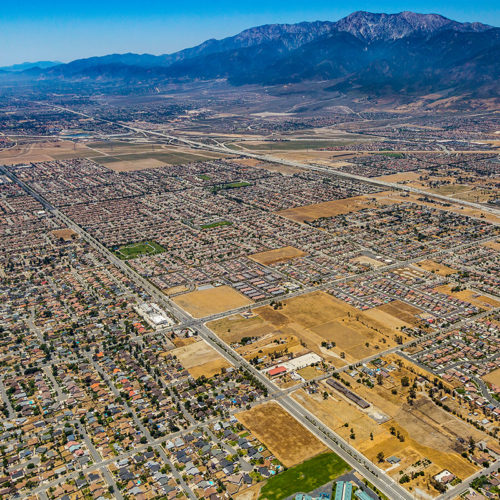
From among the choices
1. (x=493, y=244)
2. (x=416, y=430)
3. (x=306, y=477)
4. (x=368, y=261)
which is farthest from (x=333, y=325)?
(x=493, y=244)

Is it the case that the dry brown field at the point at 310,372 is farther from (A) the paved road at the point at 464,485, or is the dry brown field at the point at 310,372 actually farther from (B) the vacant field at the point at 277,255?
(B) the vacant field at the point at 277,255

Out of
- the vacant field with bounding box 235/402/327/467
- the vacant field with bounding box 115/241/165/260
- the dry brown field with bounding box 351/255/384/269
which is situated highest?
the vacant field with bounding box 115/241/165/260

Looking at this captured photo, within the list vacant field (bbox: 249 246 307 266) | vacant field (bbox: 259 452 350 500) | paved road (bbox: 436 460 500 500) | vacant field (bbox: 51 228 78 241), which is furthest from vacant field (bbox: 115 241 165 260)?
paved road (bbox: 436 460 500 500)

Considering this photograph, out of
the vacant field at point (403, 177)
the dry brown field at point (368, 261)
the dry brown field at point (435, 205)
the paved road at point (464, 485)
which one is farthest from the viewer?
the vacant field at point (403, 177)

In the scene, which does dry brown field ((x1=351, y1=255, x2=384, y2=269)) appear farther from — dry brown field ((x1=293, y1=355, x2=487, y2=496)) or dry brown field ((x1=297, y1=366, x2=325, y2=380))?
dry brown field ((x1=293, y1=355, x2=487, y2=496))

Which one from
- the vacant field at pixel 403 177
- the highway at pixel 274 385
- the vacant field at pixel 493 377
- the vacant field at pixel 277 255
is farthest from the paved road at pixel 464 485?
the vacant field at pixel 403 177

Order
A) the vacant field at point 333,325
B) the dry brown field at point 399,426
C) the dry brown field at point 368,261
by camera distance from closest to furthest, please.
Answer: the dry brown field at point 399,426 → the vacant field at point 333,325 → the dry brown field at point 368,261
